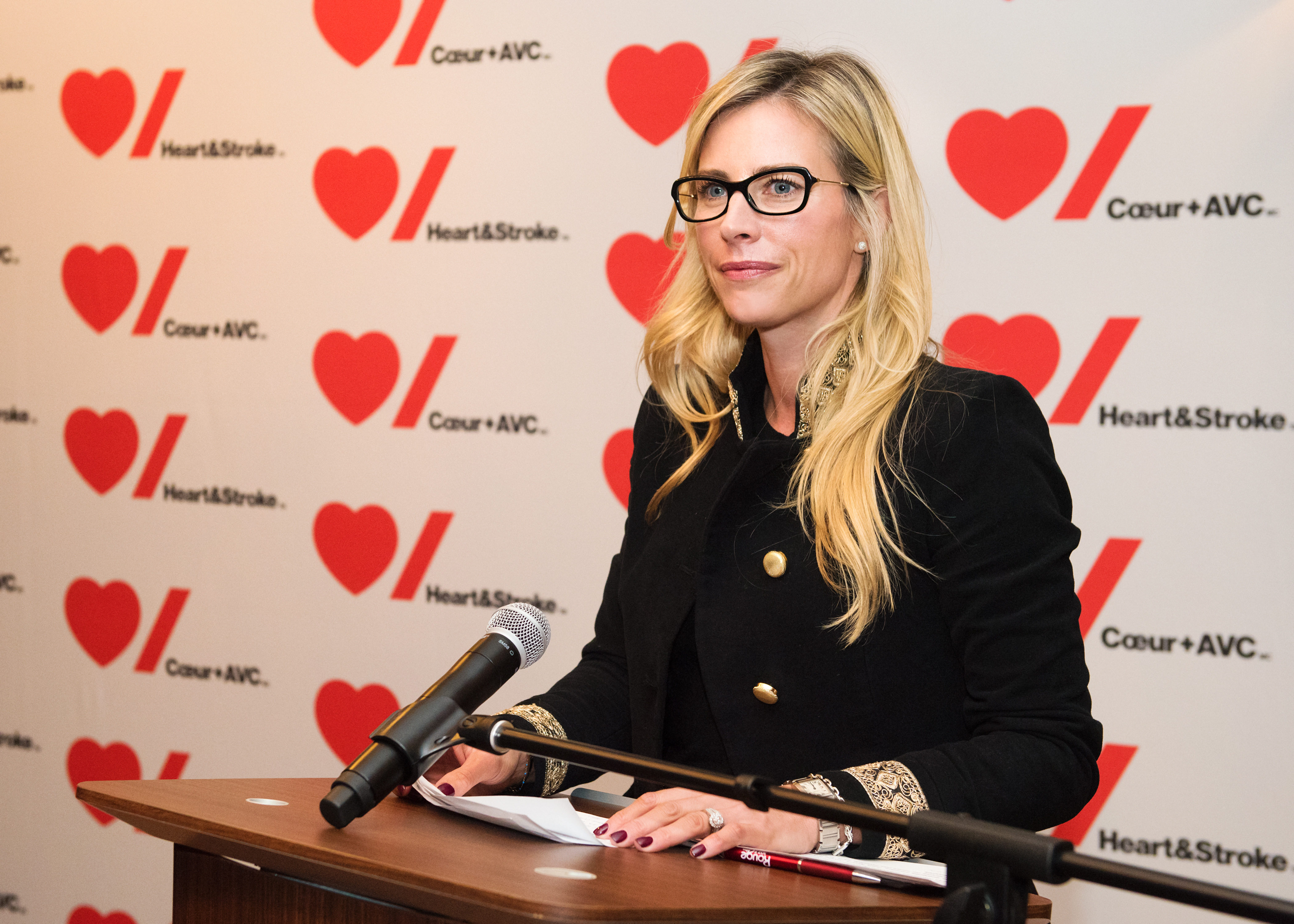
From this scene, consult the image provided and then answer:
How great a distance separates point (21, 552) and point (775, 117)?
282 cm

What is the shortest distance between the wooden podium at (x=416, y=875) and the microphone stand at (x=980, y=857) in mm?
79

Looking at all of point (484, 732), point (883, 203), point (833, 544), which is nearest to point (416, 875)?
point (484, 732)

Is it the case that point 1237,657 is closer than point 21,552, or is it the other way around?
point 1237,657

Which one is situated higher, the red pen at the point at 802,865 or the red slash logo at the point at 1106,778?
the red slash logo at the point at 1106,778

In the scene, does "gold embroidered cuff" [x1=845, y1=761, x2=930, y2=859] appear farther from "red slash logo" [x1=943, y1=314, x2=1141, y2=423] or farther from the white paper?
"red slash logo" [x1=943, y1=314, x2=1141, y2=423]

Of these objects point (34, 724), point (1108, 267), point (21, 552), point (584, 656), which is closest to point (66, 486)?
point (21, 552)

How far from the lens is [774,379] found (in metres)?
1.65

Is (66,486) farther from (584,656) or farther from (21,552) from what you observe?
(584,656)

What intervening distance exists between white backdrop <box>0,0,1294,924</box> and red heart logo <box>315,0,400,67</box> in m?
0.01

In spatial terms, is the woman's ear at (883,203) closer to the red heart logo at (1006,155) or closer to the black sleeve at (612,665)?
the black sleeve at (612,665)

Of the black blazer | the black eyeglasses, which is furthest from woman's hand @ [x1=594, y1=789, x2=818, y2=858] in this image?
the black eyeglasses

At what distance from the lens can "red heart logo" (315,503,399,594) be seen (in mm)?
3115

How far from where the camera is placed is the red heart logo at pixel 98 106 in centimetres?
338

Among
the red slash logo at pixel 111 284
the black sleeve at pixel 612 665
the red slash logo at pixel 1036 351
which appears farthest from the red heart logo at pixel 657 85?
the red slash logo at pixel 111 284
